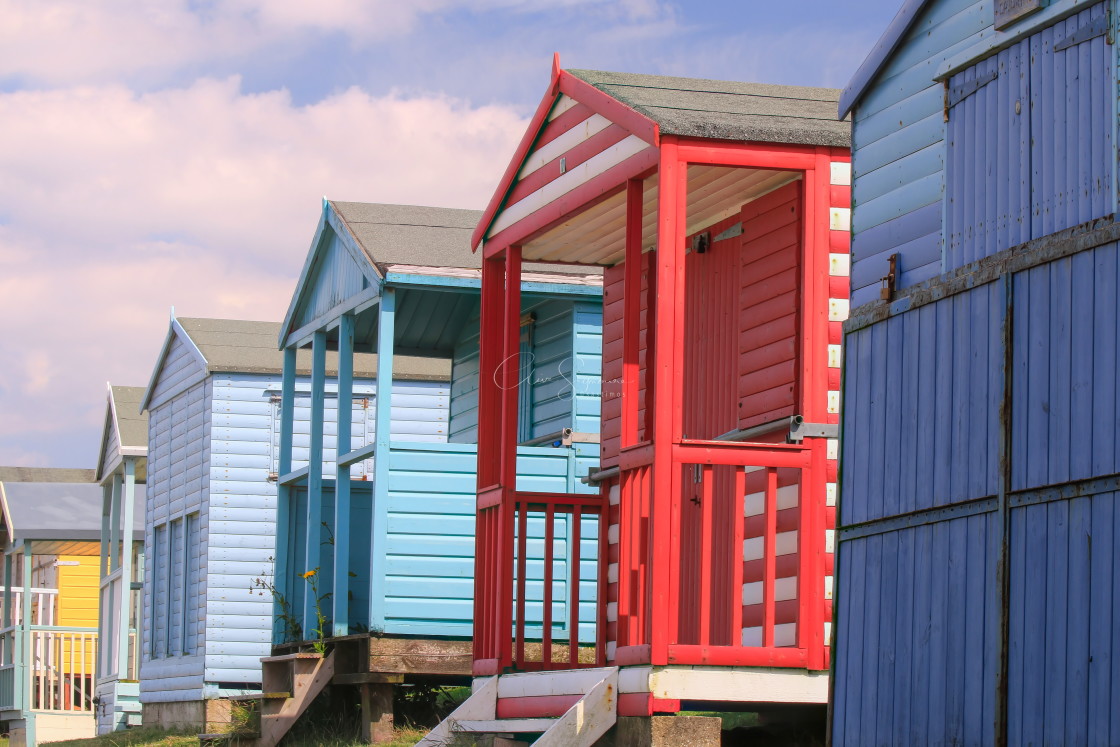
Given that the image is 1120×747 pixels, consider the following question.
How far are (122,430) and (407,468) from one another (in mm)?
12794

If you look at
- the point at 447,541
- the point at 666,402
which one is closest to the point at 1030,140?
the point at 666,402

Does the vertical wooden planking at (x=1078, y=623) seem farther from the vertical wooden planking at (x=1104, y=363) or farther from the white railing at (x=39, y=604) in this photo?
the white railing at (x=39, y=604)

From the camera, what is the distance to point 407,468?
13.6 metres

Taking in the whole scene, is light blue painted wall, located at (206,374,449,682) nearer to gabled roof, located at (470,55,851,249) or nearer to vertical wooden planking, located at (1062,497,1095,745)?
gabled roof, located at (470,55,851,249)

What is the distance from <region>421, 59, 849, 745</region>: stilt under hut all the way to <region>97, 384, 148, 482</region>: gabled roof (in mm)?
14330

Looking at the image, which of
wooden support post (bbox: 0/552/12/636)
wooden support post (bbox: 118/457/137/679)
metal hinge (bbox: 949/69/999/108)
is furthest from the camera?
wooden support post (bbox: 0/552/12/636)

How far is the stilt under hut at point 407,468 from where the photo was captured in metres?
13.5

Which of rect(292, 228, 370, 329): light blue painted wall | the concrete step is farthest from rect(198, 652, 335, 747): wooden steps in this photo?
the concrete step

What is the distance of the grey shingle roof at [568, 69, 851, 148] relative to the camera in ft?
29.7

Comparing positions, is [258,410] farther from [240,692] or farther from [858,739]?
[858,739]

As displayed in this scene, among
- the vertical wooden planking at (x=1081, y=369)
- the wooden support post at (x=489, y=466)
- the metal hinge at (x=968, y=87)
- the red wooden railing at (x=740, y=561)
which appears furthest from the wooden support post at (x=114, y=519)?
the vertical wooden planking at (x=1081, y=369)

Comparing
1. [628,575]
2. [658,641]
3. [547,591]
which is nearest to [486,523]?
[547,591]

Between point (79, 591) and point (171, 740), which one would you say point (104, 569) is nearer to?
point (171, 740)

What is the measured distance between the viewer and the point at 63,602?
114 feet
